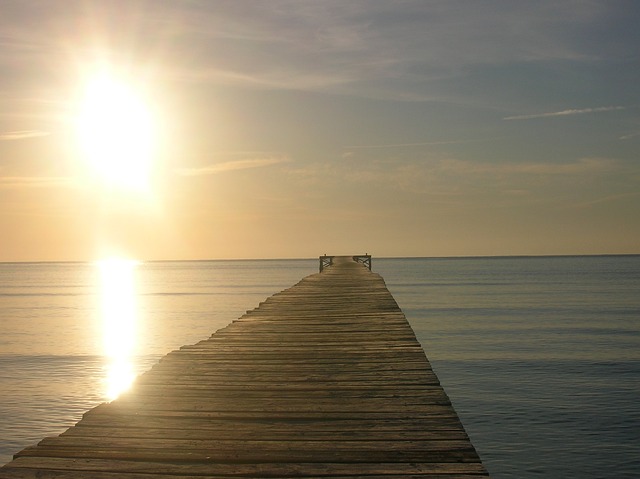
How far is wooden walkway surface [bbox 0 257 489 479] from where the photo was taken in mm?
4289

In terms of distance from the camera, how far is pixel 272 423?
17.9ft

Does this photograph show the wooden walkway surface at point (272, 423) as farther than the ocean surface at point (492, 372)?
No

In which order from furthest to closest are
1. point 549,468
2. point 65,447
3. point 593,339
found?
point 593,339 → point 549,468 → point 65,447

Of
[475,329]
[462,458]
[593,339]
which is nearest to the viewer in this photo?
[462,458]

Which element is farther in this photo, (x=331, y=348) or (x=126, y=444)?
(x=331, y=348)

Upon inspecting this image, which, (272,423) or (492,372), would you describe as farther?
(492,372)

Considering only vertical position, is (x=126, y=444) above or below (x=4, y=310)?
below

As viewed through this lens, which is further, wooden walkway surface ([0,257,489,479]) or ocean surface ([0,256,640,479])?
ocean surface ([0,256,640,479])

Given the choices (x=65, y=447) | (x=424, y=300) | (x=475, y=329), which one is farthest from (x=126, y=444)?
(x=424, y=300)

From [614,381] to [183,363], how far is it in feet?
59.0

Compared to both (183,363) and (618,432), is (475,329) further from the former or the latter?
(183,363)

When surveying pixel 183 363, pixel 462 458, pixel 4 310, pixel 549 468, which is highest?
pixel 4 310

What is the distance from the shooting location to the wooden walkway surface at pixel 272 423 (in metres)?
4.29

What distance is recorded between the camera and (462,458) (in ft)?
14.4
